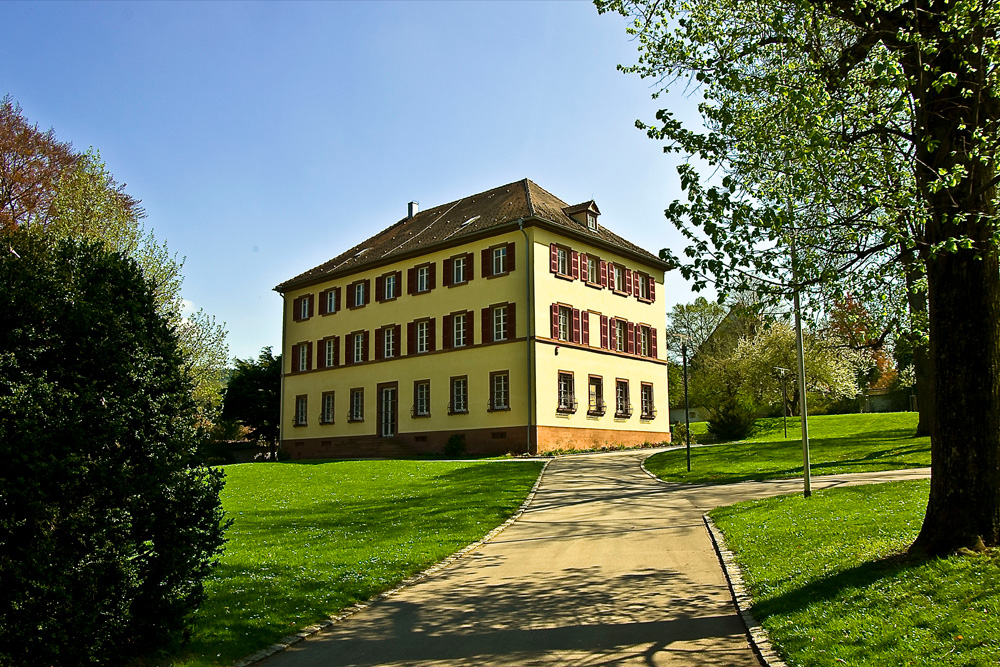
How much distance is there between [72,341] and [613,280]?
113 feet

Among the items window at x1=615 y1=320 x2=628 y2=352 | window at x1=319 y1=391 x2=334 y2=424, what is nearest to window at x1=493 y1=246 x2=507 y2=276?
window at x1=615 y1=320 x2=628 y2=352

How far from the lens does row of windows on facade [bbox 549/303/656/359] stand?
117ft

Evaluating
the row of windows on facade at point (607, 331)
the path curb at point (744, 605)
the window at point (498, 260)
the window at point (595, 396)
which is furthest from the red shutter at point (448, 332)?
the path curb at point (744, 605)

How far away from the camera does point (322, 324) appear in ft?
149

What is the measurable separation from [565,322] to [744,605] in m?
28.2

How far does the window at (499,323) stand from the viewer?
3534 cm

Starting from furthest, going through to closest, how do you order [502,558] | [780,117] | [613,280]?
1. [613,280]
2. [502,558]
3. [780,117]

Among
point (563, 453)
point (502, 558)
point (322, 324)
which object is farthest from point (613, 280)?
point (502, 558)

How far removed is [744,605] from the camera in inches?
321

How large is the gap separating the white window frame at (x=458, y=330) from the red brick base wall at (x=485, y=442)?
411cm

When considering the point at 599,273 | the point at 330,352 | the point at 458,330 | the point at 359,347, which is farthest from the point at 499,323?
the point at 330,352

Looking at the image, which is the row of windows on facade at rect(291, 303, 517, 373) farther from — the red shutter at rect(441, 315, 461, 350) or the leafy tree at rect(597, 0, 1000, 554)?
the leafy tree at rect(597, 0, 1000, 554)

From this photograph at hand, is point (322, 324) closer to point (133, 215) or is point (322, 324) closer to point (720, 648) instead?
point (133, 215)

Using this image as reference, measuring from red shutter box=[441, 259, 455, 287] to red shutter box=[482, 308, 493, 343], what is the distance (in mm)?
3036
